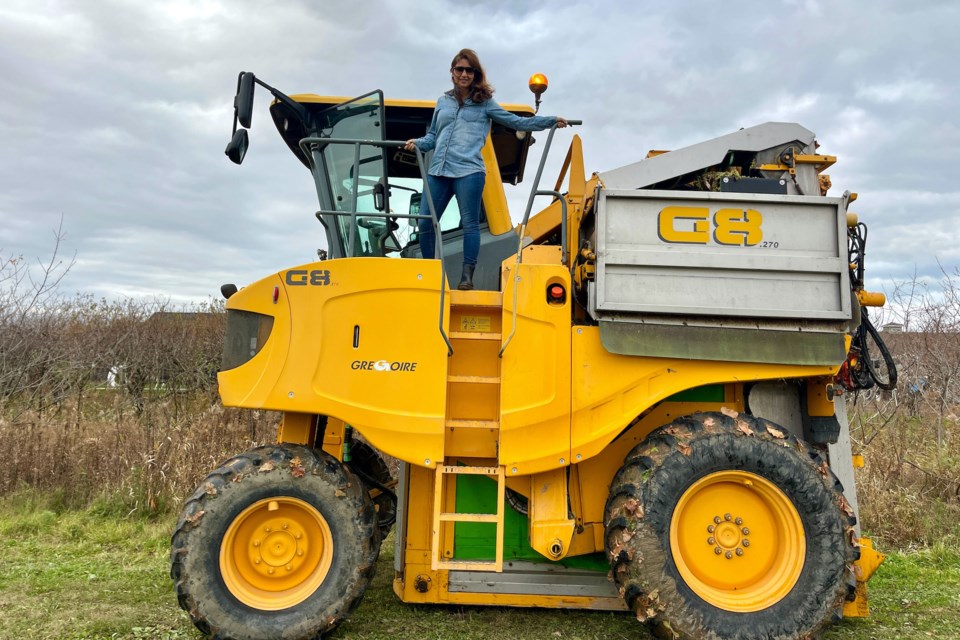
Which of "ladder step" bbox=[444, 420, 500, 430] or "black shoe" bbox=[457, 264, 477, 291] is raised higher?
"black shoe" bbox=[457, 264, 477, 291]

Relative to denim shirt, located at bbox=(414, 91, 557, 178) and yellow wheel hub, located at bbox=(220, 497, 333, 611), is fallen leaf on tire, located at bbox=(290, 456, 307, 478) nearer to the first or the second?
yellow wheel hub, located at bbox=(220, 497, 333, 611)

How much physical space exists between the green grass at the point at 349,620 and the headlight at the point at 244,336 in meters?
1.55

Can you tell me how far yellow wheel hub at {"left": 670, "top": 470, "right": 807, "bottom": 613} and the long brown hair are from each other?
2687 mm

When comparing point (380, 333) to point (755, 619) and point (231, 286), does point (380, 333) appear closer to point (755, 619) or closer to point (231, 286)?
point (231, 286)

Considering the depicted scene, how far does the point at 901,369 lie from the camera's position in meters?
10.2

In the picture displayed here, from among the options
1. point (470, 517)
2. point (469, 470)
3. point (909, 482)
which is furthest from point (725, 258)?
point (909, 482)

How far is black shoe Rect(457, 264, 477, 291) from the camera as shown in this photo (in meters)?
4.06

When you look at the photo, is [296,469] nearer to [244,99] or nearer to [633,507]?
[633,507]

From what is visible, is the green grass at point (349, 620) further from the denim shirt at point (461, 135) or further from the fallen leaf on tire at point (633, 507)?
the denim shirt at point (461, 135)

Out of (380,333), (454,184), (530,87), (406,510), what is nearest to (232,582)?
(406,510)

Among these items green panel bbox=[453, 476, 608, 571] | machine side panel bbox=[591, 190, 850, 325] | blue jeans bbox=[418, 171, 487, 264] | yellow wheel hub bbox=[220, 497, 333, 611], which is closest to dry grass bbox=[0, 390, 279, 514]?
yellow wheel hub bbox=[220, 497, 333, 611]

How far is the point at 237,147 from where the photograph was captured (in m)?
3.99

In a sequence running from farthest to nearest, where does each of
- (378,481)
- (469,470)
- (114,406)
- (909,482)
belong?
(114,406)
(909,482)
(378,481)
(469,470)

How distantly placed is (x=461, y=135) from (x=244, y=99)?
53.0 inches
